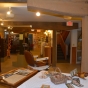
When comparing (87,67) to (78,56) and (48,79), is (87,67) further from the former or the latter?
(78,56)

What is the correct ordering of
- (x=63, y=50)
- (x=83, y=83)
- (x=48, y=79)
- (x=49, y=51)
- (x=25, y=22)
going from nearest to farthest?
(x=83, y=83) → (x=48, y=79) → (x=25, y=22) → (x=49, y=51) → (x=63, y=50)

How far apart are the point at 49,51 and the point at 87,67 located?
151 inches

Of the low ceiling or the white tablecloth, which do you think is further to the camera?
the low ceiling

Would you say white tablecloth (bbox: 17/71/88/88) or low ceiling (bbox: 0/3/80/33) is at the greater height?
low ceiling (bbox: 0/3/80/33)

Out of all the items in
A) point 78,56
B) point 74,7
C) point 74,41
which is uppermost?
point 74,7

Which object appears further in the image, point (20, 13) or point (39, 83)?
point (20, 13)

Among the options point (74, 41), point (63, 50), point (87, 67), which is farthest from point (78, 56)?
point (87, 67)

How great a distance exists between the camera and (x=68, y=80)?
215 cm

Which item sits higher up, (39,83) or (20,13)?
(20,13)

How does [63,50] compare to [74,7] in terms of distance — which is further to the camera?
[63,50]

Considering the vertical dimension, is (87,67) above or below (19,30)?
below

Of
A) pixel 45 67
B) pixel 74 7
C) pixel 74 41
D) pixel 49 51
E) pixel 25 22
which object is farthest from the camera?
pixel 74 41

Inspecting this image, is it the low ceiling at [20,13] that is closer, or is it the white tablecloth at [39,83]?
the white tablecloth at [39,83]

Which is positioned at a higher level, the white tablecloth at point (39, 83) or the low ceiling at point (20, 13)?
the low ceiling at point (20, 13)
